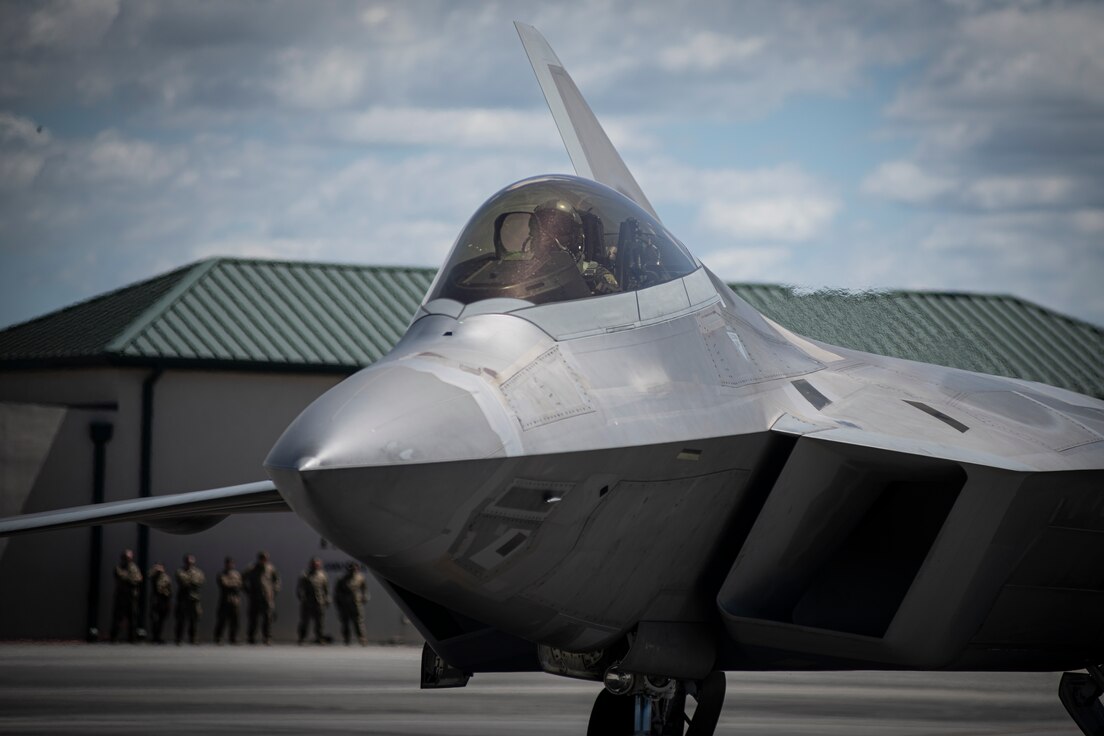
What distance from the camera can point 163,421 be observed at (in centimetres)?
2406

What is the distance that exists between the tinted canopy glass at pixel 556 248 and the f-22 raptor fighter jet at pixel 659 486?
1 cm

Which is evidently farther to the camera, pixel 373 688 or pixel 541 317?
pixel 373 688

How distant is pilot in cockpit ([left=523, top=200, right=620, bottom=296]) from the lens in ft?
19.3

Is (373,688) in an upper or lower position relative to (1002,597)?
lower

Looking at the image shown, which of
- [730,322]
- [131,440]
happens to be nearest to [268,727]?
[730,322]

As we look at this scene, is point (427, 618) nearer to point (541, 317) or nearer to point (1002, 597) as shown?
point (541, 317)

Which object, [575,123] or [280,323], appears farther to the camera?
[280,323]

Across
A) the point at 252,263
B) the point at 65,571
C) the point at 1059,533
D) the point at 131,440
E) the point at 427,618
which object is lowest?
the point at 65,571

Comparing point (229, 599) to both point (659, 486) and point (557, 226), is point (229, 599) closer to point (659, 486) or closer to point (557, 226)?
point (557, 226)

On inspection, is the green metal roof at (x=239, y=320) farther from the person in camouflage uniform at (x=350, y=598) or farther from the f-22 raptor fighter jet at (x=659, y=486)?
the f-22 raptor fighter jet at (x=659, y=486)

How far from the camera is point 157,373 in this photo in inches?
945

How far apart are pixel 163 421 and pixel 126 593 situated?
8.96 ft

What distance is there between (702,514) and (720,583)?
14.7 inches

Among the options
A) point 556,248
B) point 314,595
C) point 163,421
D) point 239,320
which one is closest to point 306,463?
point 556,248
